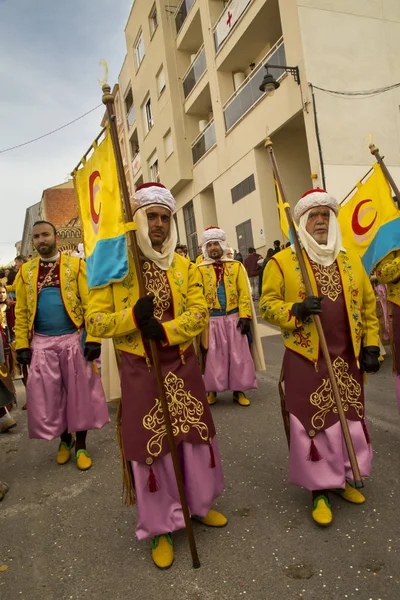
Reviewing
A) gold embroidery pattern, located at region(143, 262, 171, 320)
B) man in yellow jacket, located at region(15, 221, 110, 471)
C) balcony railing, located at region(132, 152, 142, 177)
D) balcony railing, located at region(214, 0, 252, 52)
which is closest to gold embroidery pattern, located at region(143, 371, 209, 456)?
gold embroidery pattern, located at region(143, 262, 171, 320)

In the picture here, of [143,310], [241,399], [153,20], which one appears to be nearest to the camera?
[143,310]

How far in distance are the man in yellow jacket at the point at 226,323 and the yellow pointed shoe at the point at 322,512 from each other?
270 centimetres

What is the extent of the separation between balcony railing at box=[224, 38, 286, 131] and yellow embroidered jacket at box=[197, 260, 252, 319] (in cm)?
848

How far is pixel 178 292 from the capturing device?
9.07 feet

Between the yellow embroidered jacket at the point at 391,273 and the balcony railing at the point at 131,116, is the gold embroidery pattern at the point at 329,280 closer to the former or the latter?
the yellow embroidered jacket at the point at 391,273

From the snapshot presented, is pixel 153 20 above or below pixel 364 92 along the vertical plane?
above

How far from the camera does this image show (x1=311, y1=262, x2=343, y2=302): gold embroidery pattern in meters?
2.91

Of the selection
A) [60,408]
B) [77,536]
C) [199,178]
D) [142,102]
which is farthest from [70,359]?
[142,102]

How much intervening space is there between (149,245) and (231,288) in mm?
2996

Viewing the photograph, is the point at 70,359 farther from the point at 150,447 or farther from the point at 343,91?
the point at 343,91

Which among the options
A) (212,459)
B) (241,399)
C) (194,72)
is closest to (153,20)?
(194,72)

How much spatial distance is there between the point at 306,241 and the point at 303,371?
83 cm

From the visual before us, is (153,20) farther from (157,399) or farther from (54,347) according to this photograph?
(157,399)

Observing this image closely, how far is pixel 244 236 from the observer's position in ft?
50.1
